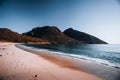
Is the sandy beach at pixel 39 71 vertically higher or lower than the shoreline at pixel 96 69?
higher

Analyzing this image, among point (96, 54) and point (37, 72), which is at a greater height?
point (37, 72)

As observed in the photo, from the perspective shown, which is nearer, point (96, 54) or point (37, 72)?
point (37, 72)

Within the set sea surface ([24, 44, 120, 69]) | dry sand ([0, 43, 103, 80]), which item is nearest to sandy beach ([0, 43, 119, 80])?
dry sand ([0, 43, 103, 80])

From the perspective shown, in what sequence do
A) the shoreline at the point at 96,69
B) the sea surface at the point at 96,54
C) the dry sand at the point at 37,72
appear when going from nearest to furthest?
the dry sand at the point at 37,72, the shoreline at the point at 96,69, the sea surface at the point at 96,54

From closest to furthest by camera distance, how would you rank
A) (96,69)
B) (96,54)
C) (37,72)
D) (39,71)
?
1. (37,72)
2. (39,71)
3. (96,69)
4. (96,54)

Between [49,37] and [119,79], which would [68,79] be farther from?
[49,37]

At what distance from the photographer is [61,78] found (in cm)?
797

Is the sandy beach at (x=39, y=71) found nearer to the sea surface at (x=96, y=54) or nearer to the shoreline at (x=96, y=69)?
the shoreline at (x=96, y=69)

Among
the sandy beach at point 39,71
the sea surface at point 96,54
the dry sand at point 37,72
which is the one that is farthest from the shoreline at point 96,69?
the sea surface at point 96,54

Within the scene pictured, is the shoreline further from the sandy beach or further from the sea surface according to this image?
the sea surface

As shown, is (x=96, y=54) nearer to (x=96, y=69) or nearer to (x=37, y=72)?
(x=96, y=69)

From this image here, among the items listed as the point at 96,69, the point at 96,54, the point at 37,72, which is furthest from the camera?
the point at 96,54

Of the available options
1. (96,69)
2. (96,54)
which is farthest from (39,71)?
(96,54)

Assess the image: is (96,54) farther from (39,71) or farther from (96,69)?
(39,71)
